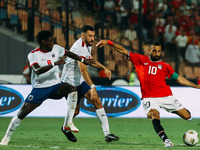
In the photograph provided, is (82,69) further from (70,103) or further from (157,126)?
(157,126)

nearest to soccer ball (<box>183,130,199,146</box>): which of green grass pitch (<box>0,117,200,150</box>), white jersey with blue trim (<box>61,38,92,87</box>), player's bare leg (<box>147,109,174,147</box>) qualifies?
green grass pitch (<box>0,117,200,150</box>)

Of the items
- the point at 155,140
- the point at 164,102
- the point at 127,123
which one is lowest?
the point at 127,123

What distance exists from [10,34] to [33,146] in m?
10.5

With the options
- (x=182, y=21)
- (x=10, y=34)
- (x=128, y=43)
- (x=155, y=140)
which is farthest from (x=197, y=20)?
(x=155, y=140)

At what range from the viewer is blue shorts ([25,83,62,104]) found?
8695mm

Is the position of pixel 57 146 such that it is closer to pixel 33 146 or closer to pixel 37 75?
pixel 33 146

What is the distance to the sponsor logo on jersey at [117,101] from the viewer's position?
50.4 feet

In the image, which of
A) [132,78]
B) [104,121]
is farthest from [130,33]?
[104,121]

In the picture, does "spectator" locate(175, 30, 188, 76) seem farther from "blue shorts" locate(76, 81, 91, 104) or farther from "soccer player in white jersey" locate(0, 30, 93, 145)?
"soccer player in white jersey" locate(0, 30, 93, 145)

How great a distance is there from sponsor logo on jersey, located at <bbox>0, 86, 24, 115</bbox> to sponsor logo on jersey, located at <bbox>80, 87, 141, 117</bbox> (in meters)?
2.36

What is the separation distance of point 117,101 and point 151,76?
6.16 m

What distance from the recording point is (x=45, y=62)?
8672 millimetres

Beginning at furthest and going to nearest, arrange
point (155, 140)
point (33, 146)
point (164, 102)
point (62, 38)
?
point (62, 38), point (155, 140), point (164, 102), point (33, 146)

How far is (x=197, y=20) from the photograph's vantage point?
2150 centimetres
